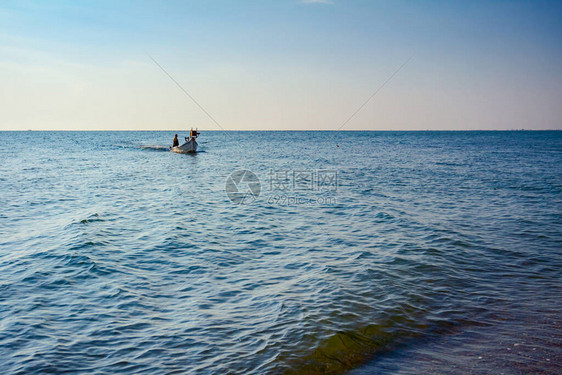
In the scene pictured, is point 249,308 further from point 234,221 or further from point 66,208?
point 66,208

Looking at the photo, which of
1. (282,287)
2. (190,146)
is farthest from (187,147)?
(282,287)

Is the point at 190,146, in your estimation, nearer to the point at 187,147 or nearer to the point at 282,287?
the point at 187,147

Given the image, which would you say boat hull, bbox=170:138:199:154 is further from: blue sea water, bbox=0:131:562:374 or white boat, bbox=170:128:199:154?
blue sea water, bbox=0:131:562:374

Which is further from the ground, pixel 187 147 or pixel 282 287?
pixel 187 147

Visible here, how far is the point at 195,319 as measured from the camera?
8.30 meters

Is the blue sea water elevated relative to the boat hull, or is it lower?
lower

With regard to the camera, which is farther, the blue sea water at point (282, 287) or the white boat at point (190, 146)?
the white boat at point (190, 146)

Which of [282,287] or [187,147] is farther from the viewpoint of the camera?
[187,147]

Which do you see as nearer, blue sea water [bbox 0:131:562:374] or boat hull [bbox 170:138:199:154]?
blue sea water [bbox 0:131:562:374]

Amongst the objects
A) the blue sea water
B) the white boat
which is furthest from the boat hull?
the blue sea water

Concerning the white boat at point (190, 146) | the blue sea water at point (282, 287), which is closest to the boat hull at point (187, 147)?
the white boat at point (190, 146)

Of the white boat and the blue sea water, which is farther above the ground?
the white boat

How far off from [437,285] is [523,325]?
247 cm

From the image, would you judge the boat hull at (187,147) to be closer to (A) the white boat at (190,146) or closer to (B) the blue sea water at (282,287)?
(A) the white boat at (190,146)
